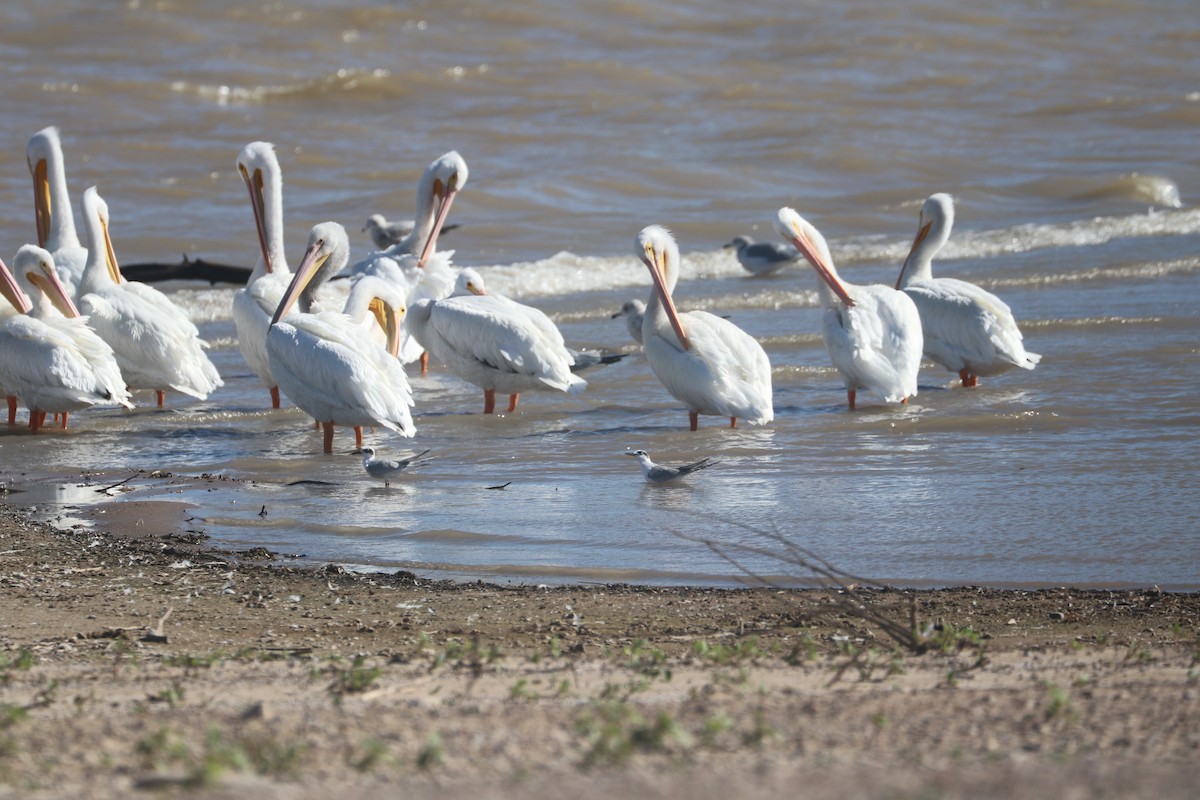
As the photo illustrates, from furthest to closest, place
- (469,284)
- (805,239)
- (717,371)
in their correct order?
1. (469,284)
2. (805,239)
3. (717,371)

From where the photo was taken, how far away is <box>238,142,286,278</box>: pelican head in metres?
11.6

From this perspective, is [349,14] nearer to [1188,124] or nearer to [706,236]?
[706,236]

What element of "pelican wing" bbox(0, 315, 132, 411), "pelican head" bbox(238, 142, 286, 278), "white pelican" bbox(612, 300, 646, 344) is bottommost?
"pelican wing" bbox(0, 315, 132, 411)

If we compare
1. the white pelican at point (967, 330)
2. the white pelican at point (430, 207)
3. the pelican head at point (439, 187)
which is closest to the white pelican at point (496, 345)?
the white pelican at point (967, 330)

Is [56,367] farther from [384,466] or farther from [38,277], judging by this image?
[384,466]

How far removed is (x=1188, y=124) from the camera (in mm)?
26047

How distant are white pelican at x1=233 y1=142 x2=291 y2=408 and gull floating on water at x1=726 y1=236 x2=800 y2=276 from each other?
221 inches

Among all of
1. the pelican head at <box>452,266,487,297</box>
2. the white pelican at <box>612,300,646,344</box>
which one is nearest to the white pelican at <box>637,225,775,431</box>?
the pelican head at <box>452,266,487,297</box>

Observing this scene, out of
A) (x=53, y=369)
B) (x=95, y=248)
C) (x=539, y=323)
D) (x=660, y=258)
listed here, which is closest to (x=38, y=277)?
(x=95, y=248)

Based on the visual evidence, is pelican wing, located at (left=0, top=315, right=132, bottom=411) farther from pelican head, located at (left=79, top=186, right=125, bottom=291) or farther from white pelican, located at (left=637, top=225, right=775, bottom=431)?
white pelican, located at (left=637, top=225, right=775, bottom=431)

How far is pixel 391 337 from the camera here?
9.86 m

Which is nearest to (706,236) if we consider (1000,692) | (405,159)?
(405,159)

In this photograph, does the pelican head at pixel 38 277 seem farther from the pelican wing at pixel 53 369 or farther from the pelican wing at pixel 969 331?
the pelican wing at pixel 969 331

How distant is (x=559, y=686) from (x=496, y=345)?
5.95 meters
